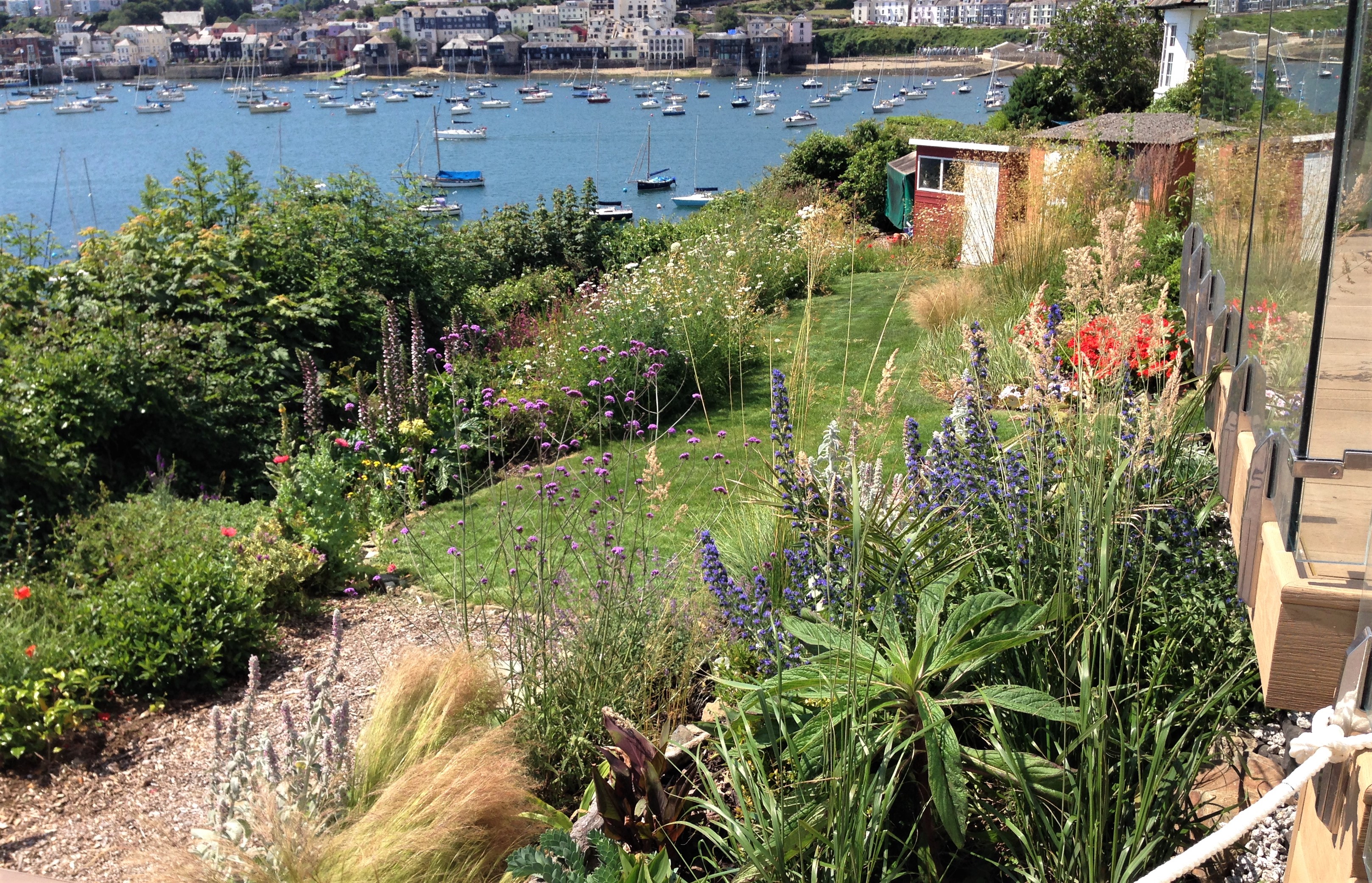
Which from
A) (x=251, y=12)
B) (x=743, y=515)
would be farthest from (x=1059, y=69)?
(x=251, y=12)

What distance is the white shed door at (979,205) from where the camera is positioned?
12.1 m

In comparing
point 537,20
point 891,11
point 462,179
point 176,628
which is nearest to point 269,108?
point 462,179

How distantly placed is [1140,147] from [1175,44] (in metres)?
19.4

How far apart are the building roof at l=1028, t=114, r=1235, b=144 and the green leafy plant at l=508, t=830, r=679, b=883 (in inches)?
436

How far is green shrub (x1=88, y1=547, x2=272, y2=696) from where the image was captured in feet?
14.1

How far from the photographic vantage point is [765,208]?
51.4 feet

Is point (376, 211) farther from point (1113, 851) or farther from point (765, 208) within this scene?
point (1113, 851)

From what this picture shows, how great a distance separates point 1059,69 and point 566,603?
3306 centimetres

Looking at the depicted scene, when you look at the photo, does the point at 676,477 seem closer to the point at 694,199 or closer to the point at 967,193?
the point at 967,193

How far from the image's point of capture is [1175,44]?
2919cm

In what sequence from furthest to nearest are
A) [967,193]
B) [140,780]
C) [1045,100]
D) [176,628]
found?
[1045,100], [967,193], [176,628], [140,780]

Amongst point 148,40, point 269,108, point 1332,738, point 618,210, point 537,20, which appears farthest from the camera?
point 537,20

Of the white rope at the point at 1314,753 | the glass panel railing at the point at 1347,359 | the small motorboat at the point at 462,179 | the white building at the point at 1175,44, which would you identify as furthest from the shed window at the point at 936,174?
the small motorboat at the point at 462,179

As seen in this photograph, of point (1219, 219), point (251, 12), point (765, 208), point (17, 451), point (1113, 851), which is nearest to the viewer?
point (1113, 851)
